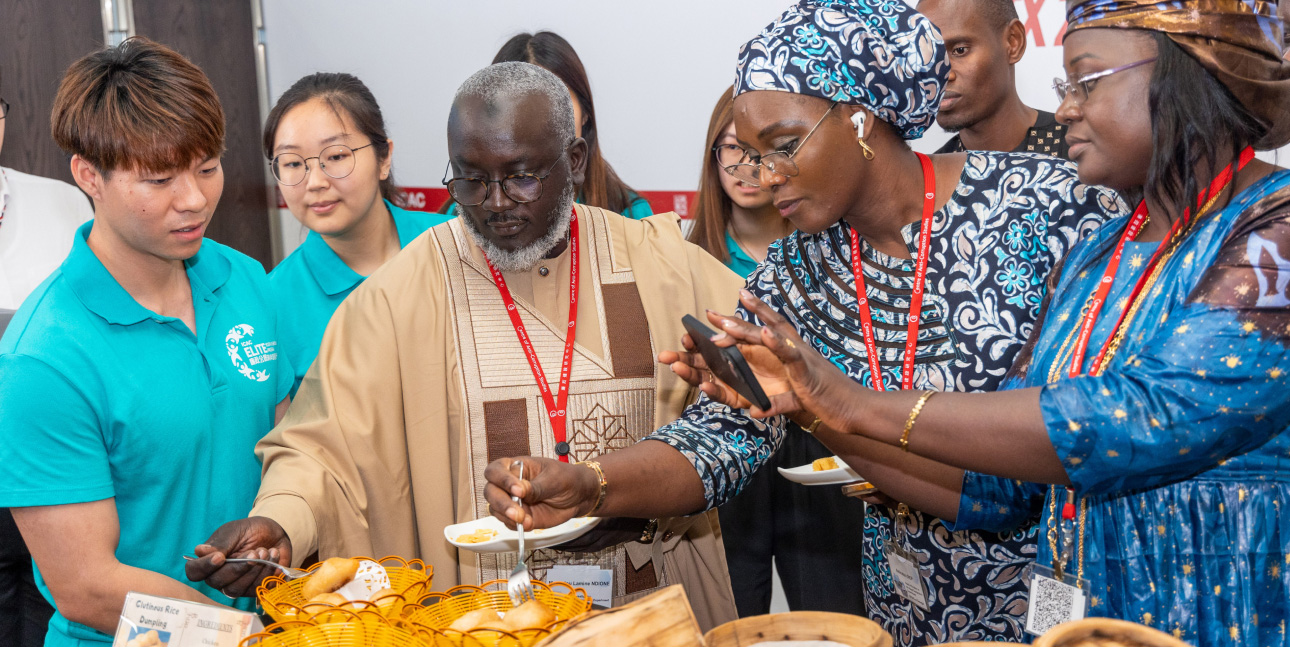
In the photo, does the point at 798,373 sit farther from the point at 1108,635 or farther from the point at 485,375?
the point at 485,375

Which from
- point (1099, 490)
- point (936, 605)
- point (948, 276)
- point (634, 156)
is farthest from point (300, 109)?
point (1099, 490)

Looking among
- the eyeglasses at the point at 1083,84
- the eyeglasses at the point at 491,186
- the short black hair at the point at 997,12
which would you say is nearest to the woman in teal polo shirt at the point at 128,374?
the eyeglasses at the point at 491,186

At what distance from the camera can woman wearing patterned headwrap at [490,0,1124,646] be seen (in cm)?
159

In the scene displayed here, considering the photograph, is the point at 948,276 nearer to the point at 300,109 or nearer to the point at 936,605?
the point at 936,605

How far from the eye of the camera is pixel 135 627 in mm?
1273

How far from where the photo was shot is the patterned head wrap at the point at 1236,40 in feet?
3.88

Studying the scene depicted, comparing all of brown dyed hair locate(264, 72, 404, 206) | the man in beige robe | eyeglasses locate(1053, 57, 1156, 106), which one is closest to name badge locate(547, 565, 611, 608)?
the man in beige robe

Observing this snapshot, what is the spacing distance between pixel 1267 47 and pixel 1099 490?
22.1 inches

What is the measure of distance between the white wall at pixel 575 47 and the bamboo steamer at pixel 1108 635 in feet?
9.23

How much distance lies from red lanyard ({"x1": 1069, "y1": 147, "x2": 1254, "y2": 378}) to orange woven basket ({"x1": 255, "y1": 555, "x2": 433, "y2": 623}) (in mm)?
911

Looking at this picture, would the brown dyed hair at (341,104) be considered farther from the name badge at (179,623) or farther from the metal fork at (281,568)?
the name badge at (179,623)

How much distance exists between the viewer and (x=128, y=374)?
5.59ft

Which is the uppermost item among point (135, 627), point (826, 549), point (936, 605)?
point (135, 627)

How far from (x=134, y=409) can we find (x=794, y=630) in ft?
3.84
